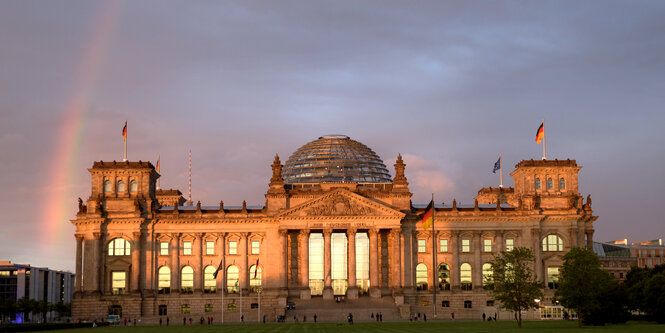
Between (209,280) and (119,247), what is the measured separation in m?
15.5

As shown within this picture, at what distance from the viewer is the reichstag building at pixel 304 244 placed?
134 m

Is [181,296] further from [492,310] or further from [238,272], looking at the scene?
[492,310]

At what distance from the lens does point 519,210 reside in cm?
13838

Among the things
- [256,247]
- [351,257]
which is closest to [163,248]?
[256,247]

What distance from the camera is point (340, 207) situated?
134000 mm

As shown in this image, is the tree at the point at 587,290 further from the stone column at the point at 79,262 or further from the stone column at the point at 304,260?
the stone column at the point at 79,262

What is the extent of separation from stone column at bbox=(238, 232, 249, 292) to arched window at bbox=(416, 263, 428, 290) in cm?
2787

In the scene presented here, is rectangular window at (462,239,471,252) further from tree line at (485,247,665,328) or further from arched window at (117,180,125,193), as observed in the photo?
arched window at (117,180,125,193)

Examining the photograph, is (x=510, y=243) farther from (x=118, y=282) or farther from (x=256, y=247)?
(x=118, y=282)

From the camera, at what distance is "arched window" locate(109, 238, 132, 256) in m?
136

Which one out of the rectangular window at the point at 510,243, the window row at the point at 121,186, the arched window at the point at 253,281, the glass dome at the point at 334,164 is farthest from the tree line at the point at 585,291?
the glass dome at the point at 334,164

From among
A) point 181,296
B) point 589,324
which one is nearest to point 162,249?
point 181,296

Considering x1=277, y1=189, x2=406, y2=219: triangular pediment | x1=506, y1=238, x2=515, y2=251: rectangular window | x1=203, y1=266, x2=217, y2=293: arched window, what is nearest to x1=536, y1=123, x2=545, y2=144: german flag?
x1=506, y1=238, x2=515, y2=251: rectangular window

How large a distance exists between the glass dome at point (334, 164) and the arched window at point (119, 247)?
155ft
